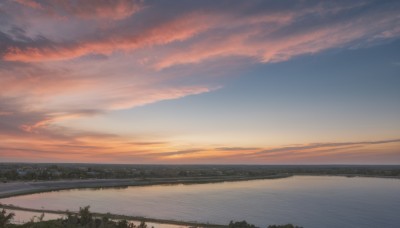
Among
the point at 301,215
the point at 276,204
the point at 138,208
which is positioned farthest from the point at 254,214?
the point at 138,208

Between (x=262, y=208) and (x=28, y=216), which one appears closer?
(x=28, y=216)

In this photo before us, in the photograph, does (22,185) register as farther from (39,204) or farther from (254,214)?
(254,214)

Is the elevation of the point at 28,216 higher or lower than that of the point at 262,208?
higher

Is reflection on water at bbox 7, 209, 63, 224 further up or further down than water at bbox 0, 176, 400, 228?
further up

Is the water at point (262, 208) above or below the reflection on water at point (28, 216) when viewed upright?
below

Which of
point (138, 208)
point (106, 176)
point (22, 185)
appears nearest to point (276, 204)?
point (138, 208)

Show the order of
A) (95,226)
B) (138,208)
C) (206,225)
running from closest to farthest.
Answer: (95,226), (206,225), (138,208)

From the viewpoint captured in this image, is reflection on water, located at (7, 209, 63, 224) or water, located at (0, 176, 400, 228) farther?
water, located at (0, 176, 400, 228)

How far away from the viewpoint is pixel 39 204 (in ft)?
211

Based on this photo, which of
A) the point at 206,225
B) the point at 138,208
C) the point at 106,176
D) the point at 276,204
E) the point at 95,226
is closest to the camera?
the point at 95,226

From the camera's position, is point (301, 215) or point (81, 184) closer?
point (301, 215)

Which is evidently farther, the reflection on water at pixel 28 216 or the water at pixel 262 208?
the water at pixel 262 208

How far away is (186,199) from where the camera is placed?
7425 cm

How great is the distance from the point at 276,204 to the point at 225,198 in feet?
39.4
